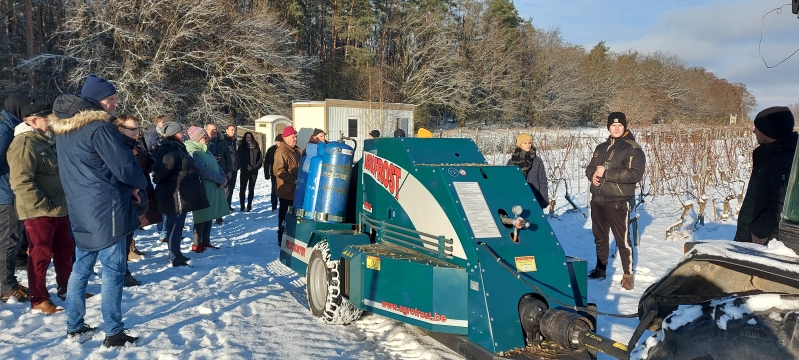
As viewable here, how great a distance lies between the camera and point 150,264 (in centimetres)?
658

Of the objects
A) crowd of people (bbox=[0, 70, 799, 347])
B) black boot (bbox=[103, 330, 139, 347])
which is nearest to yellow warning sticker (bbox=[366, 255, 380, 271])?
crowd of people (bbox=[0, 70, 799, 347])

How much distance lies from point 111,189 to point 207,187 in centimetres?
378

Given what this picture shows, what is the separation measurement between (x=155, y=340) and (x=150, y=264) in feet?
8.92

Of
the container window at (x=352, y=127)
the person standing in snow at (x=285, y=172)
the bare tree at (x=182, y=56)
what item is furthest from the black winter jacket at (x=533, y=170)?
the bare tree at (x=182, y=56)

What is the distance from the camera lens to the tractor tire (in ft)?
6.03

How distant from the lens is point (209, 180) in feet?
24.4

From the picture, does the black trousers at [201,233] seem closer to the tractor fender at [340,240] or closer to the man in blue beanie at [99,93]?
the tractor fender at [340,240]

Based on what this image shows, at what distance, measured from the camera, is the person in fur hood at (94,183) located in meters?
3.72

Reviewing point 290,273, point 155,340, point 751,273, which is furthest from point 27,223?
point 751,273

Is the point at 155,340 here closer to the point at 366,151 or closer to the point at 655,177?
the point at 366,151

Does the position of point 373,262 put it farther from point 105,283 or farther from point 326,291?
point 105,283

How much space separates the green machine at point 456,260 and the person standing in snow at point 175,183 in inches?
93.4

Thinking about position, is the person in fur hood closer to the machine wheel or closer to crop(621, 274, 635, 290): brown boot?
the machine wheel

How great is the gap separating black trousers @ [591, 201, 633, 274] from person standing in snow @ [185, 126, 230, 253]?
16.0 ft
